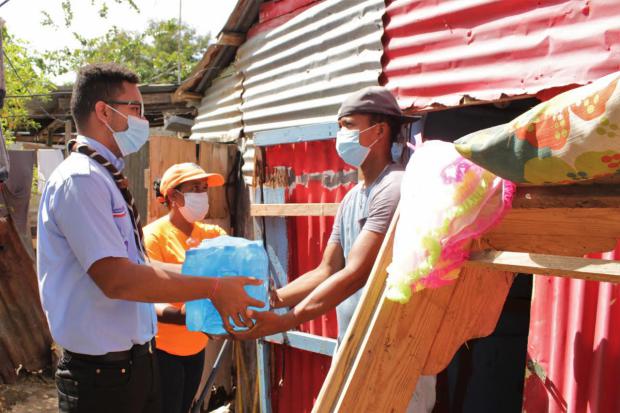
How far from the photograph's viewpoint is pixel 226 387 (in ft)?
19.9

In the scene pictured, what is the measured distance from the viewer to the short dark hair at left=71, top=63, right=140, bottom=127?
2.59 m

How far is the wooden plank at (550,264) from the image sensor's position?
1.32 m

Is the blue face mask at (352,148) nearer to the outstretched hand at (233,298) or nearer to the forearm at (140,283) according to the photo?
the outstretched hand at (233,298)

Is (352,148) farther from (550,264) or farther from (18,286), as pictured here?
(18,286)

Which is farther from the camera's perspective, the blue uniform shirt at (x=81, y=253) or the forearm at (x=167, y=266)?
the forearm at (x=167, y=266)

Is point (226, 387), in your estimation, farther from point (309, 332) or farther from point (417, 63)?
point (417, 63)

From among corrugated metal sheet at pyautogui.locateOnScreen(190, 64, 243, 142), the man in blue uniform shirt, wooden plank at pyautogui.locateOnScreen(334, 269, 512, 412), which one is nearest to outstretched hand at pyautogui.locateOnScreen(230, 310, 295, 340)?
the man in blue uniform shirt

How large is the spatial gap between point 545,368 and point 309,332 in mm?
1981

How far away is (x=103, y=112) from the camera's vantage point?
2.60 metres

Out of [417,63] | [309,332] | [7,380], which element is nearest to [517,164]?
[417,63]

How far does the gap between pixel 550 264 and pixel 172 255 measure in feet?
8.87

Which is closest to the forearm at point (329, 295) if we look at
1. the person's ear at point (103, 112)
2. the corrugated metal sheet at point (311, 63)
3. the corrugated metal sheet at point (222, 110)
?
the person's ear at point (103, 112)

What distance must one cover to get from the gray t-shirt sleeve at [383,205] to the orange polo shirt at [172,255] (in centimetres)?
147

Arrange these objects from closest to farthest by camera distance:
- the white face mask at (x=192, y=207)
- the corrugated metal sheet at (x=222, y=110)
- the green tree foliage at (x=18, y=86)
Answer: the white face mask at (x=192, y=207)
the corrugated metal sheet at (x=222, y=110)
the green tree foliage at (x=18, y=86)
